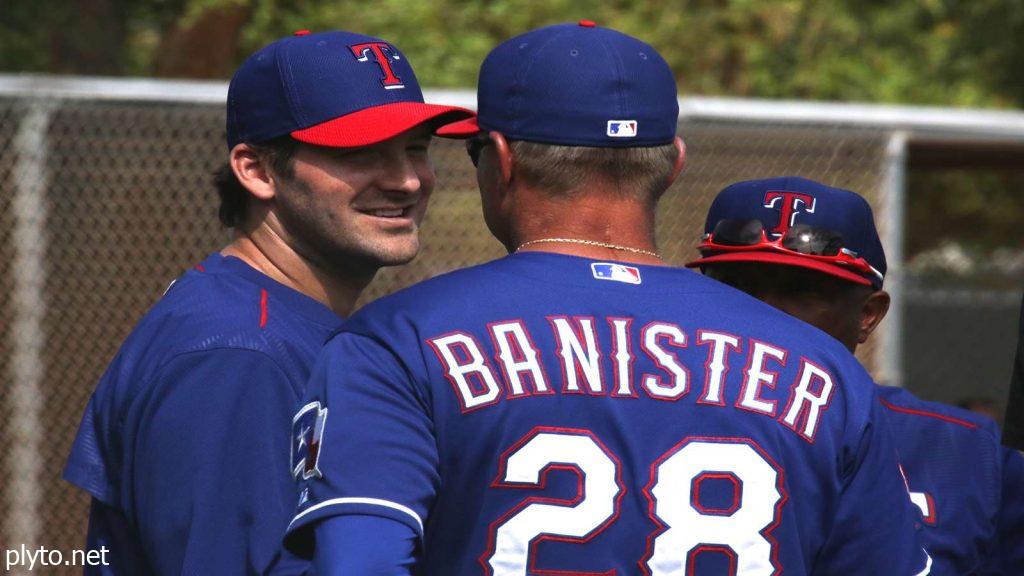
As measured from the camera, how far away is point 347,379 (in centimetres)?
194

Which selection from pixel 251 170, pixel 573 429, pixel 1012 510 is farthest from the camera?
pixel 1012 510

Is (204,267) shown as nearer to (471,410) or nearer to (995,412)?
(471,410)

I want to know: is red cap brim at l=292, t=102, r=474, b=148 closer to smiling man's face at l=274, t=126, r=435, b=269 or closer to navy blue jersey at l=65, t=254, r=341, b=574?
smiling man's face at l=274, t=126, r=435, b=269

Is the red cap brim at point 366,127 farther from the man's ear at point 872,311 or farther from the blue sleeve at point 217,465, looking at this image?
the man's ear at point 872,311

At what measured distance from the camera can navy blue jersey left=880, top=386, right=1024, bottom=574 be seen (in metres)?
2.90

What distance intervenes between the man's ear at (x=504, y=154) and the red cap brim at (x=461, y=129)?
8.5 inches

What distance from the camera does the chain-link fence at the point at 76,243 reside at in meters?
5.26

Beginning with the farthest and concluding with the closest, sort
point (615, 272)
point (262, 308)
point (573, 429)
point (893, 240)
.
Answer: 1. point (893, 240)
2. point (262, 308)
3. point (615, 272)
4. point (573, 429)

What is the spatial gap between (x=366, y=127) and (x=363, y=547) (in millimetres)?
1140

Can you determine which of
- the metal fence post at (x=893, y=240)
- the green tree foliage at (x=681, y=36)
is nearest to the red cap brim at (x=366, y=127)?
the metal fence post at (x=893, y=240)

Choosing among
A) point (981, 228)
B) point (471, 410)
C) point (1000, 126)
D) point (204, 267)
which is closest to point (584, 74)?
point (471, 410)

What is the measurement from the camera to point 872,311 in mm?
3051

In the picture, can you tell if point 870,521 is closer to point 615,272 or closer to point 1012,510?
point 615,272

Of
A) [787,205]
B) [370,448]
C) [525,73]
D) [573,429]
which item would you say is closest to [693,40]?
[787,205]
